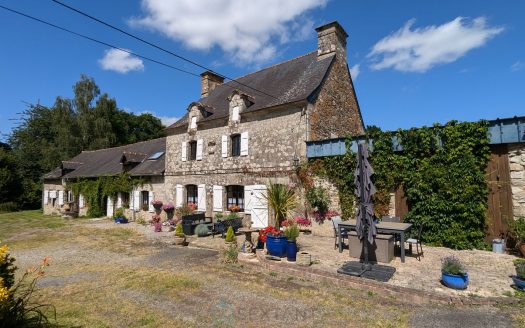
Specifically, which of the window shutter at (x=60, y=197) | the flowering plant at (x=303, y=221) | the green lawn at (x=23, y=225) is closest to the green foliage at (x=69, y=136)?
the window shutter at (x=60, y=197)

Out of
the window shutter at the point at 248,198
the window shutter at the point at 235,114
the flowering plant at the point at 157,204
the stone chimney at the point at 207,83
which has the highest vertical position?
the stone chimney at the point at 207,83

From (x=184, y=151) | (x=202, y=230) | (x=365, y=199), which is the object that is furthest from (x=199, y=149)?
(x=365, y=199)

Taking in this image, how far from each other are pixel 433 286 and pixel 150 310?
201 inches

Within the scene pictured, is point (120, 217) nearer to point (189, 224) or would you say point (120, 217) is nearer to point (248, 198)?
point (189, 224)

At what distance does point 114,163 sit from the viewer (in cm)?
2125

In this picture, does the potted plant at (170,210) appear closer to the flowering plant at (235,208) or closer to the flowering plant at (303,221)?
the flowering plant at (235,208)

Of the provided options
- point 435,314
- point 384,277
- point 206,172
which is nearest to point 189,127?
point 206,172

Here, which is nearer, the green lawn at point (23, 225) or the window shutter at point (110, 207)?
the green lawn at point (23, 225)

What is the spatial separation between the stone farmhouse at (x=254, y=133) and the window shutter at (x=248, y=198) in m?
0.04

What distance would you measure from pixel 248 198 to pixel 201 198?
3211 mm

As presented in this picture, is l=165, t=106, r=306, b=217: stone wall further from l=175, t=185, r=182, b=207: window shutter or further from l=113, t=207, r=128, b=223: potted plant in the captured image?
l=113, t=207, r=128, b=223: potted plant

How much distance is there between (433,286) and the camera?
5.38 meters

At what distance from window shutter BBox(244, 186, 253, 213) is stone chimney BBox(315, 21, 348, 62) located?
733cm

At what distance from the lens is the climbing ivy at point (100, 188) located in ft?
59.7
